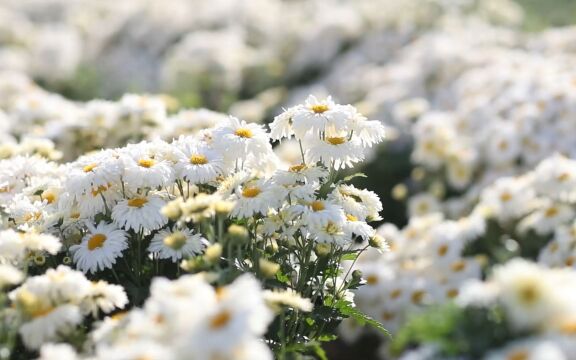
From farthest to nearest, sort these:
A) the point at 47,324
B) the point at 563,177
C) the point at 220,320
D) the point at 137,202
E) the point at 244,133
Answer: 1. the point at 563,177
2. the point at 244,133
3. the point at 137,202
4. the point at 47,324
5. the point at 220,320

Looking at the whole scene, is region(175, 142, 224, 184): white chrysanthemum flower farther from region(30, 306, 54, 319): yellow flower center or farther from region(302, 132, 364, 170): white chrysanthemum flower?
region(30, 306, 54, 319): yellow flower center

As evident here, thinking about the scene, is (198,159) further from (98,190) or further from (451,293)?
(451,293)

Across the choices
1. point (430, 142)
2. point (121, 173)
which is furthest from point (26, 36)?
point (121, 173)

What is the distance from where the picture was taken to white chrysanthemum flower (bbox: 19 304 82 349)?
2049 mm

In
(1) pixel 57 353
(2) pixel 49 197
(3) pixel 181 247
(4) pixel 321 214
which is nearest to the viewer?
(1) pixel 57 353

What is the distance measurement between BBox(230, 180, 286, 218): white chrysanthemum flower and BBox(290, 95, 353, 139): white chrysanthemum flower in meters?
0.27

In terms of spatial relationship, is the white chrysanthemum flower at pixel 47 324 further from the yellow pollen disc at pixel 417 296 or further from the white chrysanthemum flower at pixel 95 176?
the yellow pollen disc at pixel 417 296

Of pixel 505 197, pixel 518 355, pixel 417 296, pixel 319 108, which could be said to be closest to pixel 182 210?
pixel 319 108

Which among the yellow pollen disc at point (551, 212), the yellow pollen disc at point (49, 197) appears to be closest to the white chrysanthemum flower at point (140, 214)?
the yellow pollen disc at point (49, 197)

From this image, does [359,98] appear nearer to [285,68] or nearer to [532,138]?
[285,68]

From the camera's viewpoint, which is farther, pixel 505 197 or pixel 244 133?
pixel 505 197

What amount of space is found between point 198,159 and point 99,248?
487 mm

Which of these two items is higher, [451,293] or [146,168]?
[451,293]

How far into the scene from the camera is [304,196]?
261 centimetres
